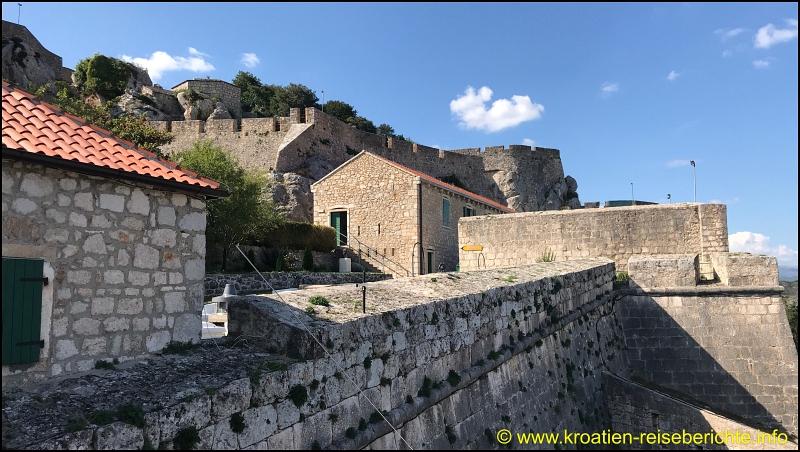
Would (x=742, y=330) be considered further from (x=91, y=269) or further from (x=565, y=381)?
(x=91, y=269)

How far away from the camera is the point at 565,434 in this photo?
9.06 metres

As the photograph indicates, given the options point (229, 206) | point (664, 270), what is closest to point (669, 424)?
point (664, 270)

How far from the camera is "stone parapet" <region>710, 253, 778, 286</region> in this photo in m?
11.9

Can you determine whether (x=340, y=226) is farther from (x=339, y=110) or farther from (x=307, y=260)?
(x=339, y=110)

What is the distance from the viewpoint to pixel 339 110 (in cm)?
5609

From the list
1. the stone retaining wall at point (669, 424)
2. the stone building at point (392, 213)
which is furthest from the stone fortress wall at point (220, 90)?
the stone retaining wall at point (669, 424)

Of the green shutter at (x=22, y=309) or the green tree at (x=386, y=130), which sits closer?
the green shutter at (x=22, y=309)

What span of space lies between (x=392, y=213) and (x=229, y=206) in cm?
721

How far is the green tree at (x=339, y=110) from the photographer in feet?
182

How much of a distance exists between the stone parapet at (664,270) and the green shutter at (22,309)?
40.2 feet

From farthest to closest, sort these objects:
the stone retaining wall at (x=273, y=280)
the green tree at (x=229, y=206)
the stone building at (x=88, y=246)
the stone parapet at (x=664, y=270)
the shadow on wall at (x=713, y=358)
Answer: the green tree at (x=229, y=206), the stone retaining wall at (x=273, y=280), the stone parapet at (x=664, y=270), the shadow on wall at (x=713, y=358), the stone building at (x=88, y=246)

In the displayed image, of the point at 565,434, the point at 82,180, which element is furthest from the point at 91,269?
the point at 565,434

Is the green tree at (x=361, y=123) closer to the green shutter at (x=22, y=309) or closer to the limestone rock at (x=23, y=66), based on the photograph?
the limestone rock at (x=23, y=66)

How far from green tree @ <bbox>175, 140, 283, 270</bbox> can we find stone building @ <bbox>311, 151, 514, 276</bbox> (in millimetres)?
4054
